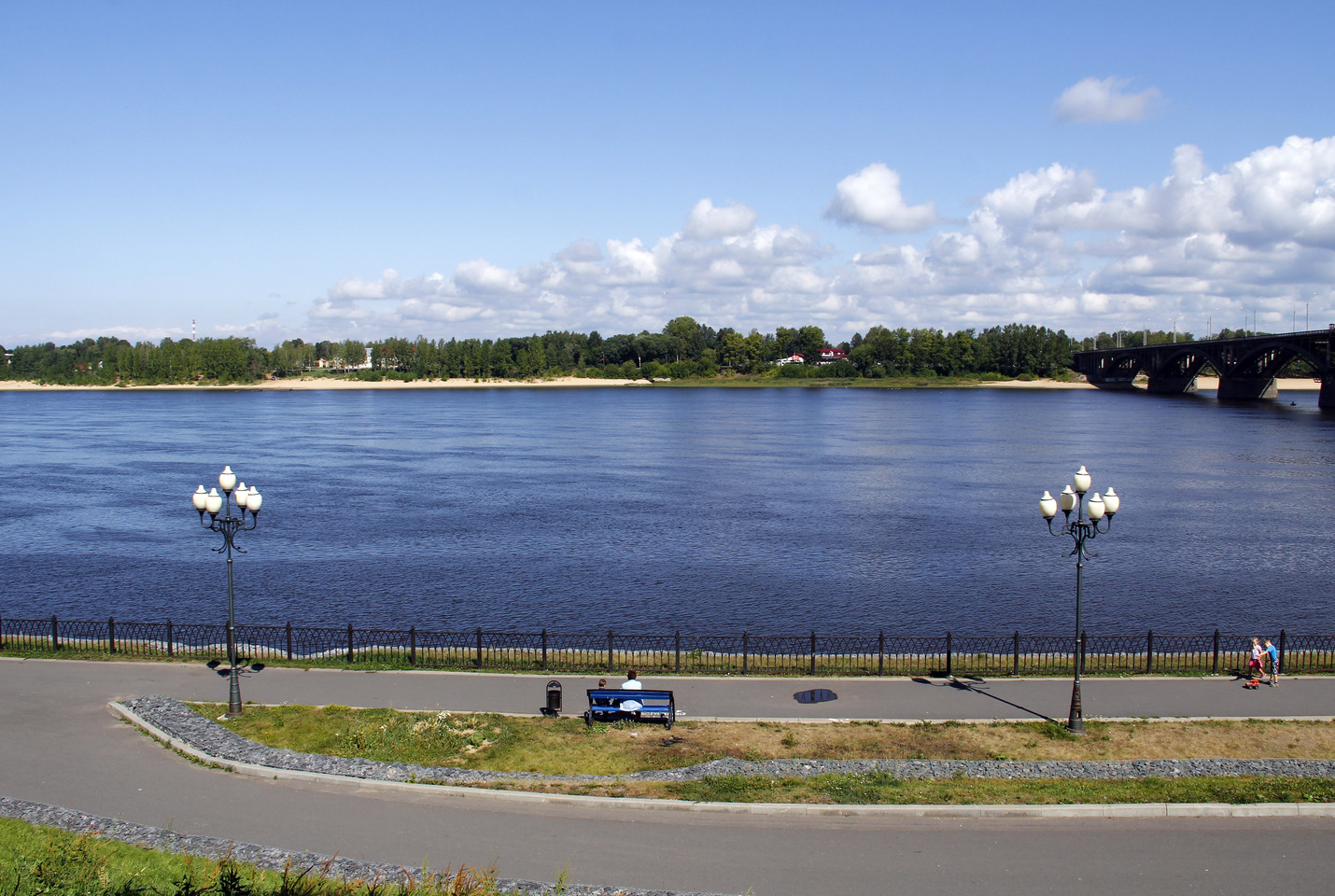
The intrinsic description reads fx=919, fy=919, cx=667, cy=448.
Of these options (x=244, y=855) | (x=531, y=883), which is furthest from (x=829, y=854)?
(x=244, y=855)

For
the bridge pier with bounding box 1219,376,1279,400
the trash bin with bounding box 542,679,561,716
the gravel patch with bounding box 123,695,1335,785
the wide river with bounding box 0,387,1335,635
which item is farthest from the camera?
the bridge pier with bounding box 1219,376,1279,400

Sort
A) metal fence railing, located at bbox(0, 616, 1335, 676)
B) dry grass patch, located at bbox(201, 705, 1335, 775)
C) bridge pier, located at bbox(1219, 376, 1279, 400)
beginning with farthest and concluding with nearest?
bridge pier, located at bbox(1219, 376, 1279, 400) < metal fence railing, located at bbox(0, 616, 1335, 676) < dry grass patch, located at bbox(201, 705, 1335, 775)

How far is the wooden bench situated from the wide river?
1461cm

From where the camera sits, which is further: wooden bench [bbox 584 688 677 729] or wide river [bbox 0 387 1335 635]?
wide river [bbox 0 387 1335 635]

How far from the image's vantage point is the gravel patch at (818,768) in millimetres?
16688

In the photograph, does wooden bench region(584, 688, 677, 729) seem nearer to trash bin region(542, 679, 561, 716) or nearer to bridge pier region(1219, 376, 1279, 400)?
trash bin region(542, 679, 561, 716)

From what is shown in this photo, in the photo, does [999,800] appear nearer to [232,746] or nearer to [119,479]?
[232,746]

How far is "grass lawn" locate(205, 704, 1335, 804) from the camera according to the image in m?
16.1

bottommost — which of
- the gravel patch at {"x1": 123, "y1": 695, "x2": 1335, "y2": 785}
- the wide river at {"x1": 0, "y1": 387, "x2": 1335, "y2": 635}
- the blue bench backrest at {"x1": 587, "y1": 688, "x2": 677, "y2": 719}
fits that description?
the wide river at {"x1": 0, "y1": 387, "x2": 1335, "y2": 635}

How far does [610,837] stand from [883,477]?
219 feet

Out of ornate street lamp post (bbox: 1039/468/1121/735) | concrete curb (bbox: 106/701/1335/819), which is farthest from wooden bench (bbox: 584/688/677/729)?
ornate street lamp post (bbox: 1039/468/1121/735)

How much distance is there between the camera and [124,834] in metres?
14.0

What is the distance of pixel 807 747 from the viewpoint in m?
18.7

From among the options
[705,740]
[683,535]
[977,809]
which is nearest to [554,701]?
[705,740]
